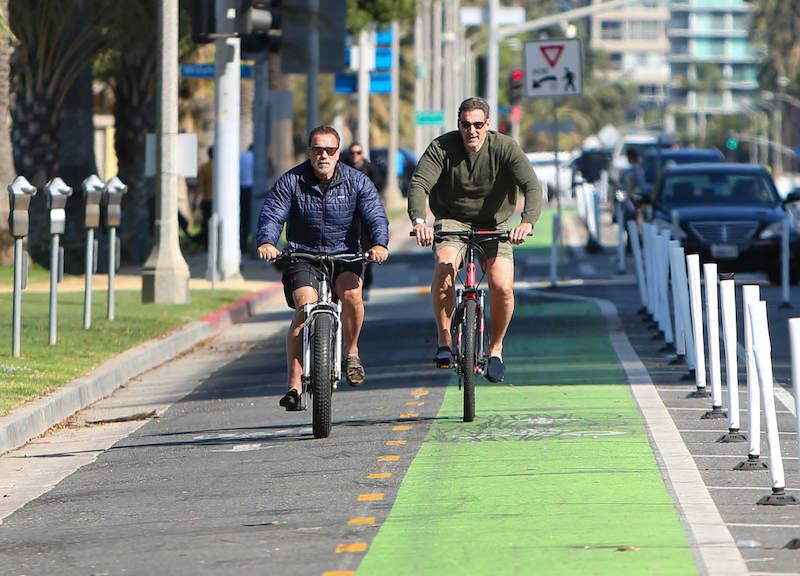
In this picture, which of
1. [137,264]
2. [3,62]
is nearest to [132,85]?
[137,264]

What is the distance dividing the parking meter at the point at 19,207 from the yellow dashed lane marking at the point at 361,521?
704 cm

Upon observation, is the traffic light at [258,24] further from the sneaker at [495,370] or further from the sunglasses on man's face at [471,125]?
the sneaker at [495,370]

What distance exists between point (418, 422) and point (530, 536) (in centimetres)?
407

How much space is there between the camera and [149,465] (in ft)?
36.8

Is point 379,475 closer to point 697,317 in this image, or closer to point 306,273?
point 306,273

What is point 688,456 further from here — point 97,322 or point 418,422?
point 97,322

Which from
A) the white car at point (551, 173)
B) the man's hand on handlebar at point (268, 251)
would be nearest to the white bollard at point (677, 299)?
the man's hand on handlebar at point (268, 251)

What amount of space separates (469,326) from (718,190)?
16626 mm

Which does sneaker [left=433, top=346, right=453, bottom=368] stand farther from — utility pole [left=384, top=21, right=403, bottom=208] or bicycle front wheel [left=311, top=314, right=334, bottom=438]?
utility pole [left=384, top=21, right=403, bottom=208]

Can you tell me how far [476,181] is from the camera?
12555 millimetres

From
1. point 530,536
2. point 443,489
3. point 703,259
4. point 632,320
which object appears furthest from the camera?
point 703,259

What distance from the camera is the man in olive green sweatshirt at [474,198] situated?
40.4ft

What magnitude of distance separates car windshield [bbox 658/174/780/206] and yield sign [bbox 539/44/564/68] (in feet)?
8.68

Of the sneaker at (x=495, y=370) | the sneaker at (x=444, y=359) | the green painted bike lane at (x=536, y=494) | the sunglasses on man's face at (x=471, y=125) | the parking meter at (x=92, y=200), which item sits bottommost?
the green painted bike lane at (x=536, y=494)
